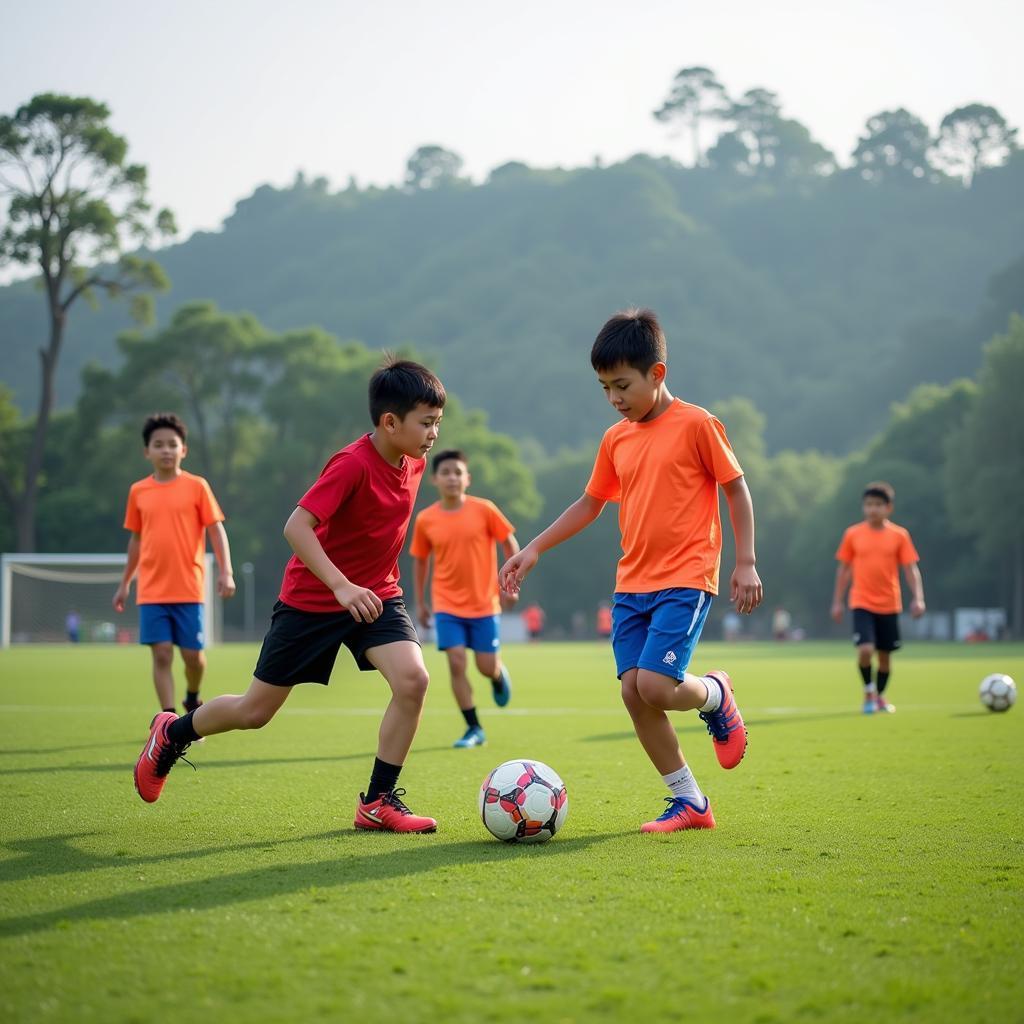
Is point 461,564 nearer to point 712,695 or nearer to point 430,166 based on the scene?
point 712,695

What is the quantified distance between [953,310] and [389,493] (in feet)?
410

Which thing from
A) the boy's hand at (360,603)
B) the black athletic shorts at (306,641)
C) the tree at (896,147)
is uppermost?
the tree at (896,147)

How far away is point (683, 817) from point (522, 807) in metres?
0.77

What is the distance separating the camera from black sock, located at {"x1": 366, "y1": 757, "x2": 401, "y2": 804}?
5.93 meters

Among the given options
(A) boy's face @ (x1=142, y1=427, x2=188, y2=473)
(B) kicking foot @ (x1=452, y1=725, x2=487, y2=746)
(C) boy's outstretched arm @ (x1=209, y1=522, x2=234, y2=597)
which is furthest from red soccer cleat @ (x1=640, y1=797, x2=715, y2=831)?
(A) boy's face @ (x1=142, y1=427, x2=188, y2=473)

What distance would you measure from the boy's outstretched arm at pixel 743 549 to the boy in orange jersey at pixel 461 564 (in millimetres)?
4744

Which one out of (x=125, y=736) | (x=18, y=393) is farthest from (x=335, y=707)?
(x=18, y=393)

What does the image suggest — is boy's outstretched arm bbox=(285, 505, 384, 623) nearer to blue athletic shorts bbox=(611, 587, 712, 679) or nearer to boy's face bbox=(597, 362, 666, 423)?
blue athletic shorts bbox=(611, 587, 712, 679)

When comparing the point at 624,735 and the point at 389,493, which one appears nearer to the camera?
the point at 389,493

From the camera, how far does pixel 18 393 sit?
96500 mm

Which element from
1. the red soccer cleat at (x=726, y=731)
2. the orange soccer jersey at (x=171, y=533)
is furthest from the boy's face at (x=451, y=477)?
the red soccer cleat at (x=726, y=731)

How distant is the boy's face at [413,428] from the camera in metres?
5.78

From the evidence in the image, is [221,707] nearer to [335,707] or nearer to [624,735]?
[624,735]

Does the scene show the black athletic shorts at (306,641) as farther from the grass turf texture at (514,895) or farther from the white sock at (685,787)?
the white sock at (685,787)
